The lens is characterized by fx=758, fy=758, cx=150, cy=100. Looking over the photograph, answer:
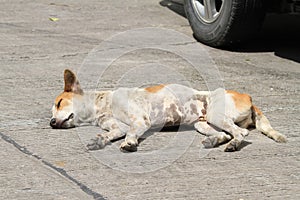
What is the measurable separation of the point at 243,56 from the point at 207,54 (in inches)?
15.1

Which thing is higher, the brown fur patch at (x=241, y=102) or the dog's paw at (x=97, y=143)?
the brown fur patch at (x=241, y=102)

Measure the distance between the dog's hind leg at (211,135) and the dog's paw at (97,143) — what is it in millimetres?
718

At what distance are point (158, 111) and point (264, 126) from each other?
2.62 feet

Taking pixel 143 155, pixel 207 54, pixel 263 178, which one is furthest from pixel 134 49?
pixel 263 178

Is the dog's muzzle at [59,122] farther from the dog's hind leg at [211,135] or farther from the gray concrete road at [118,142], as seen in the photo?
the dog's hind leg at [211,135]

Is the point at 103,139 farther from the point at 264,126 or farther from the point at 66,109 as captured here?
the point at 264,126

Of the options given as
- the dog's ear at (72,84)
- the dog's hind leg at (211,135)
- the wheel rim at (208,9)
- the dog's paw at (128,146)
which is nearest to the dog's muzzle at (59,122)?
the dog's ear at (72,84)

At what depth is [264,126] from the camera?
18.5 ft

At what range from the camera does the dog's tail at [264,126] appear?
5.50 meters

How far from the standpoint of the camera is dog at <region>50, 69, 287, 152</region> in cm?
554

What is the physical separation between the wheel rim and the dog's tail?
2.53 meters

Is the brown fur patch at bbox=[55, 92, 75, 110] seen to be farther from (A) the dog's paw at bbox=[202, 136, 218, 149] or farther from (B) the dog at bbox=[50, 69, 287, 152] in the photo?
(A) the dog's paw at bbox=[202, 136, 218, 149]

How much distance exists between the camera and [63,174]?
15.8 ft

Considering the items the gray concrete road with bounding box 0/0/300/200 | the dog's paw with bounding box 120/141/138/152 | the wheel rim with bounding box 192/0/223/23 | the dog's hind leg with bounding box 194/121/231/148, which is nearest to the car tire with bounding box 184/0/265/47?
the wheel rim with bounding box 192/0/223/23
